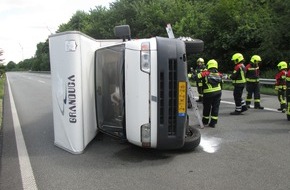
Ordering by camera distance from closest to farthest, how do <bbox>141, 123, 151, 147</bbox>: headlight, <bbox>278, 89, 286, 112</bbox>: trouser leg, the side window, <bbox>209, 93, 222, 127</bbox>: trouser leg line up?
<bbox>141, 123, 151, 147</bbox>: headlight, the side window, <bbox>209, 93, 222, 127</bbox>: trouser leg, <bbox>278, 89, 286, 112</bbox>: trouser leg

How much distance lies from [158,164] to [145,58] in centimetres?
158

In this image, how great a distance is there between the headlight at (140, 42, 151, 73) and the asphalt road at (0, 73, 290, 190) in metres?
1.43

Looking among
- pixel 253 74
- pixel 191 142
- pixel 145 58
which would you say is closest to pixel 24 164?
pixel 145 58

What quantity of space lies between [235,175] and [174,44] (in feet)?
6.77

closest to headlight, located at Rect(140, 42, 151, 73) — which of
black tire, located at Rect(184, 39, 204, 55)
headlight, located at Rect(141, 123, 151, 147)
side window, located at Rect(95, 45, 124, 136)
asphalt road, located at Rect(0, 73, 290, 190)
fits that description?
side window, located at Rect(95, 45, 124, 136)

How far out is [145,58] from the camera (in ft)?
17.9

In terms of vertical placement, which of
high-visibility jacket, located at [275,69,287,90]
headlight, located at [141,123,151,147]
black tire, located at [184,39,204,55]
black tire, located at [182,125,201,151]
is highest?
black tire, located at [184,39,204,55]

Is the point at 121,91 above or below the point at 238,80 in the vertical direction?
above

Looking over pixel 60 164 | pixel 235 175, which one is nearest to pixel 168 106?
pixel 235 175

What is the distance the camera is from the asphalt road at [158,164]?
15.6 feet

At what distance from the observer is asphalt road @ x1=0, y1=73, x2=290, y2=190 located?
4742mm

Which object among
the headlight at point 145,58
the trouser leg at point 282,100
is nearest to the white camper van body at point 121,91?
the headlight at point 145,58

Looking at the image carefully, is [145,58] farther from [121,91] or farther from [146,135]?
[146,135]

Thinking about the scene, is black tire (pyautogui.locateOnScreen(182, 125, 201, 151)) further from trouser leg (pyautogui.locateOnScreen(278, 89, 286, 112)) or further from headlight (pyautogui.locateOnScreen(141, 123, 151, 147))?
trouser leg (pyautogui.locateOnScreen(278, 89, 286, 112))
